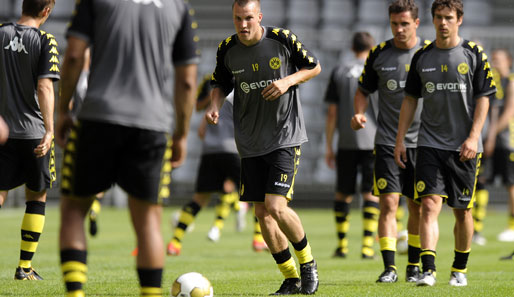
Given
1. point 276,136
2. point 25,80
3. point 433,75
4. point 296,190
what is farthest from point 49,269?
point 296,190

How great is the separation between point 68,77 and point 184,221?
20.6 ft

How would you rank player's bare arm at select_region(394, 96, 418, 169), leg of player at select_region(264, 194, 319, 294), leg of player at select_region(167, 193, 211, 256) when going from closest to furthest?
leg of player at select_region(264, 194, 319, 294) → player's bare arm at select_region(394, 96, 418, 169) → leg of player at select_region(167, 193, 211, 256)

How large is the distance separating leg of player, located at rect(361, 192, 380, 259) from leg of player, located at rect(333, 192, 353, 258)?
0.30 m

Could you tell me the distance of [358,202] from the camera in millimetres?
21547

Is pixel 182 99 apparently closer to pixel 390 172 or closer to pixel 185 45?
pixel 185 45

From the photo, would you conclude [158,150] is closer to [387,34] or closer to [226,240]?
[226,240]

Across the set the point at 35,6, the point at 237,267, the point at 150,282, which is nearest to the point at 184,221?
A: the point at 237,267

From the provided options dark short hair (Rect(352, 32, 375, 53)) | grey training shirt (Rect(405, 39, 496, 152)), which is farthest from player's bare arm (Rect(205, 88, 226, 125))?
dark short hair (Rect(352, 32, 375, 53))

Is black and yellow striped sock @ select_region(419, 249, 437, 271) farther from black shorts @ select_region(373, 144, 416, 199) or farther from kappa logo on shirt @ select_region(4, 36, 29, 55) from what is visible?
kappa logo on shirt @ select_region(4, 36, 29, 55)

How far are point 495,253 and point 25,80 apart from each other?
6397 mm

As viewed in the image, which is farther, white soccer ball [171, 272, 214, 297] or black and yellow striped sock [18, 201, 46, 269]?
black and yellow striped sock [18, 201, 46, 269]

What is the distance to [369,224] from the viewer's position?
10.3m

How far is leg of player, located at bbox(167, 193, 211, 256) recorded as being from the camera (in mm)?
10680

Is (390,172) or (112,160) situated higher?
(112,160)
